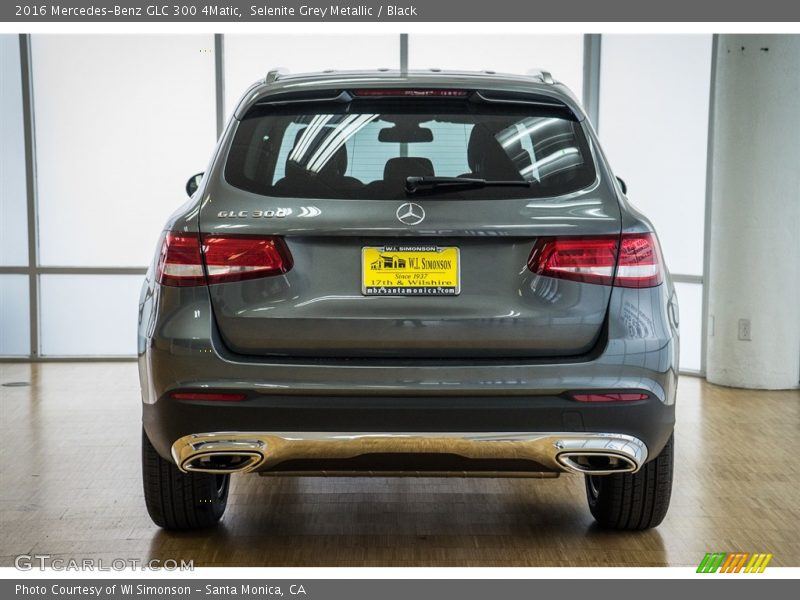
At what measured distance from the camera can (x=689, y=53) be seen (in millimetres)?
7820

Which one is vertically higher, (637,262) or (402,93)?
(402,93)

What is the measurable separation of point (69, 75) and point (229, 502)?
17.9 ft

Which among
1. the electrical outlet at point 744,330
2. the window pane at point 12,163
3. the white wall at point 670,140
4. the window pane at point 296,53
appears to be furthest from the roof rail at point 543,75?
the window pane at point 12,163

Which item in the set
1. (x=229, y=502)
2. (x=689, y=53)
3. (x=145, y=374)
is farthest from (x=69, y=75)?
(x=145, y=374)

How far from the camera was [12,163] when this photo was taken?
8.59m

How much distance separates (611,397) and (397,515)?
129 centimetres

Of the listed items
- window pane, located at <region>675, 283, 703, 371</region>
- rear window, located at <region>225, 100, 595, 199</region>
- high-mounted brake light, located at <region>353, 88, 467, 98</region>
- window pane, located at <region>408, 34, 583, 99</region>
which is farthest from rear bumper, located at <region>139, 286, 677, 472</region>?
window pane, located at <region>408, 34, 583, 99</region>

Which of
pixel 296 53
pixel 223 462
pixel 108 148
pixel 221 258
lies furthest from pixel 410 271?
pixel 108 148

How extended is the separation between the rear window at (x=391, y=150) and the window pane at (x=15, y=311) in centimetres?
600

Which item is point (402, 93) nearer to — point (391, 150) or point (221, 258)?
point (391, 150)

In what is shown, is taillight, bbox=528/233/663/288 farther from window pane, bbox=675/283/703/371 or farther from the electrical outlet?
window pane, bbox=675/283/703/371

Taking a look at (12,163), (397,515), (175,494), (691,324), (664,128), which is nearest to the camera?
(175,494)

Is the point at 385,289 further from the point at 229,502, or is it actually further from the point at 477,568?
the point at 229,502

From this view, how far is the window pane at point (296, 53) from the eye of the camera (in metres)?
8.70
